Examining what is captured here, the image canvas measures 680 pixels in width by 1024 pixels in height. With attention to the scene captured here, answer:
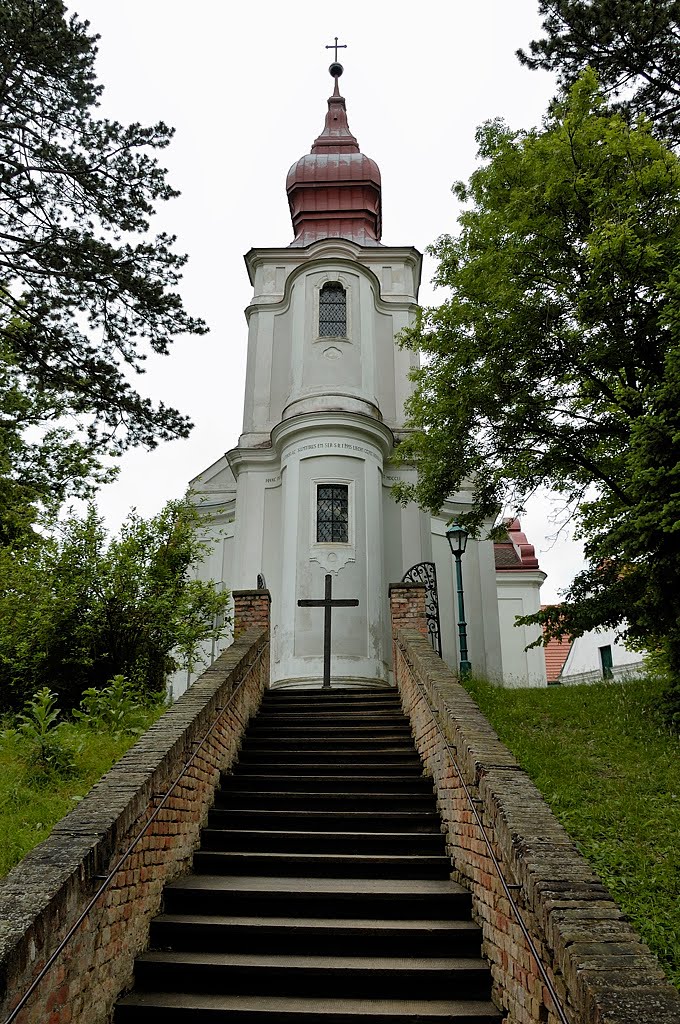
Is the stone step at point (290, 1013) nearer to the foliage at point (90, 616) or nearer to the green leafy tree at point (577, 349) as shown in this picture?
the green leafy tree at point (577, 349)

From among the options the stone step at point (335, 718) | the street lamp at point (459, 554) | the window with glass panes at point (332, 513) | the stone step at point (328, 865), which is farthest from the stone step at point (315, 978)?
the window with glass panes at point (332, 513)

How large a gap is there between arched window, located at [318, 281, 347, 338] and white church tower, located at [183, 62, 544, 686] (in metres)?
0.03

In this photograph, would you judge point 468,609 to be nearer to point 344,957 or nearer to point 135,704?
point 135,704

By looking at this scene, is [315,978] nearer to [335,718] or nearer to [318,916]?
[318,916]

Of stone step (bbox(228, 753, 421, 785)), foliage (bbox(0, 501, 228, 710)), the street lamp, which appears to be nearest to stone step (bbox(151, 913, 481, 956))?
stone step (bbox(228, 753, 421, 785))

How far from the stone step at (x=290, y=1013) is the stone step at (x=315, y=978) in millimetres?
167

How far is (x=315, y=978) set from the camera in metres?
4.84

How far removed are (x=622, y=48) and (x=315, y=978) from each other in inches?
501

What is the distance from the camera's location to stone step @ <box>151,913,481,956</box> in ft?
16.8

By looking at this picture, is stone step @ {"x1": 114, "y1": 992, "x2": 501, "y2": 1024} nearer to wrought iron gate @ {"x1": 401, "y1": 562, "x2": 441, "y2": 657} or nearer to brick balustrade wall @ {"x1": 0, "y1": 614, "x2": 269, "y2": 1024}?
brick balustrade wall @ {"x1": 0, "y1": 614, "x2": 269, "y2": 1024}

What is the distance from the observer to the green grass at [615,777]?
224 inches

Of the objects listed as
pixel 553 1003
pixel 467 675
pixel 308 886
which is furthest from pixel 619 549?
pixel 553 1003

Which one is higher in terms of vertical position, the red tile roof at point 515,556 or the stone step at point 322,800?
the red tile roof at point 515,556

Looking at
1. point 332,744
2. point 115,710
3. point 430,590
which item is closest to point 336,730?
point 332,744
